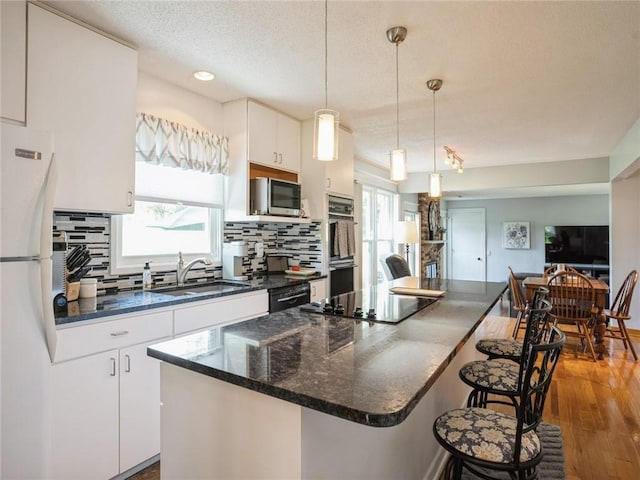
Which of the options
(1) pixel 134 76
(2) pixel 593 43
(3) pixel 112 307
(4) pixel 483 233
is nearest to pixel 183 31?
(1) pixel 134 76

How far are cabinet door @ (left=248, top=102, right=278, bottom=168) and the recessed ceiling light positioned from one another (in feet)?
1.56

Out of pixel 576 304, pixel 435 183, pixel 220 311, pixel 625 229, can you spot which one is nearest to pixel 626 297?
pixel 576 304

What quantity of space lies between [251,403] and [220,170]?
7.73 feet

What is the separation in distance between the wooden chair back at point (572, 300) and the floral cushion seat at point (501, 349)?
2158 mm

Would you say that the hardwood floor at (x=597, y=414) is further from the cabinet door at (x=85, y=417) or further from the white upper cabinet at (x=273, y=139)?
the white upper cabinet at (x=273, y=139)

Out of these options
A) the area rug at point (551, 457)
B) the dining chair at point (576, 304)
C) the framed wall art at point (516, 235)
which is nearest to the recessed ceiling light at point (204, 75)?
the area rug at point (551, 457)

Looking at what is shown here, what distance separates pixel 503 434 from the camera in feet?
4.28

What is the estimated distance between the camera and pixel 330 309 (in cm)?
184

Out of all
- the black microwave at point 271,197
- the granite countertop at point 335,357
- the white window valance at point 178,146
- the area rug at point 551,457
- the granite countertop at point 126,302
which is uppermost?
the white window valance at point 178,146

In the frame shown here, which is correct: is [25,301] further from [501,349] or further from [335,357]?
[501,349]

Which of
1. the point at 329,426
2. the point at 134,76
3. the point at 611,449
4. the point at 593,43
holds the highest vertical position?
the point at 593,43

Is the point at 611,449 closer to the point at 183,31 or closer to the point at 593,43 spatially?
the point at 593,43

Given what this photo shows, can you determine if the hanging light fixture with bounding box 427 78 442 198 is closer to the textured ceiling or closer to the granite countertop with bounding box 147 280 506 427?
the textured ceiling

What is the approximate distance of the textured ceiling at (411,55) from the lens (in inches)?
73.7
